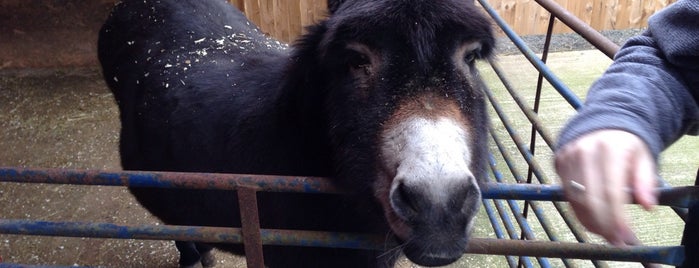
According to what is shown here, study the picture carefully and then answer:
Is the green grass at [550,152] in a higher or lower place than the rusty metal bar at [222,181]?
lower

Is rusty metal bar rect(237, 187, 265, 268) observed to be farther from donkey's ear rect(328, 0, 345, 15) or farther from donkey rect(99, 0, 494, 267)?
donkey's ear rect(328, 0, 345, 15)

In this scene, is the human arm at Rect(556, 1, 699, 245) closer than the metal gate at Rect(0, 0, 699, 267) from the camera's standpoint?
Yes

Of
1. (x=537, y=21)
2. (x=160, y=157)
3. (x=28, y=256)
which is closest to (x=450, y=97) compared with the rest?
(x=160, y=157)

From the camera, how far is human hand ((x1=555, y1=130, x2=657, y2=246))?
0.72 metres

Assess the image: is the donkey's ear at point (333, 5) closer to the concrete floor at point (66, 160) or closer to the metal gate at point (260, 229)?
the metal gate at point (260, 229)

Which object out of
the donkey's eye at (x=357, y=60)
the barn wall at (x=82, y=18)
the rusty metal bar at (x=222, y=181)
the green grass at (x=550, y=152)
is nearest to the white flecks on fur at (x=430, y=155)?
the rusty metal bar at (x=222, y=181)

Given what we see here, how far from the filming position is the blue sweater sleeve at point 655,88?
2.90 ft

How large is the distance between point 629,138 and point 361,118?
2.79 ft

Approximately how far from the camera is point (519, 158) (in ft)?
14.0

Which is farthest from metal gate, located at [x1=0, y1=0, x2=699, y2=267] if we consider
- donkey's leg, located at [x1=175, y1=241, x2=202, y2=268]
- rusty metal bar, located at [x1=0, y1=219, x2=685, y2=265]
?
donkey's leg, located at [x1=175, y1=241, x2=202, y2=268]

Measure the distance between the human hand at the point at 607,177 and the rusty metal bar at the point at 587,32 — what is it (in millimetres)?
1000

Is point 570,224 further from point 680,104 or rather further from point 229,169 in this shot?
point 229,169

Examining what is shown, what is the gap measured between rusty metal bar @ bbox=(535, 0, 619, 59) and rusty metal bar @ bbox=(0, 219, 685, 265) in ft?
2.12

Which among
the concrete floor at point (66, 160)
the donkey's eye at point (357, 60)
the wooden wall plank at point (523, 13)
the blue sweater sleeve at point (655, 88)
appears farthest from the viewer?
the wooden wall plank at point (523, 13)
